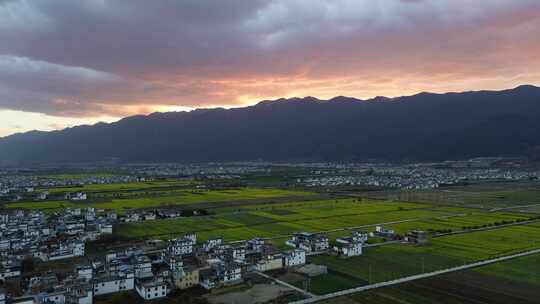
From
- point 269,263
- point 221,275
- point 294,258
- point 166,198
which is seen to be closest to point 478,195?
point 166,198

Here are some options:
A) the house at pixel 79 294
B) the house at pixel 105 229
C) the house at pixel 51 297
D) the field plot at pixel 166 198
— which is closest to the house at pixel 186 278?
the house at pixel 79 294

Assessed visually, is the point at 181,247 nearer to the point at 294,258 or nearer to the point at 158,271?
the point at 158,271

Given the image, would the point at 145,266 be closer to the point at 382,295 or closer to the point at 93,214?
the point at 382,295

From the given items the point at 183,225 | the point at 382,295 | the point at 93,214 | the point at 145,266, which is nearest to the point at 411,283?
the point at 382,295

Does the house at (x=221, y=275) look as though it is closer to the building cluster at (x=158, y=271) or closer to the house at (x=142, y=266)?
the building cluster at (x=158, y=271)

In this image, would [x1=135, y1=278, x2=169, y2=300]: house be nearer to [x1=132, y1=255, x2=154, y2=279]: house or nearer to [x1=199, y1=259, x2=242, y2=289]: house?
[x1=132, y1=255, x2=154, y2=279]: house

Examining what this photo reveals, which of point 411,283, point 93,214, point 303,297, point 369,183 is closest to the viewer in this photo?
point 303,297

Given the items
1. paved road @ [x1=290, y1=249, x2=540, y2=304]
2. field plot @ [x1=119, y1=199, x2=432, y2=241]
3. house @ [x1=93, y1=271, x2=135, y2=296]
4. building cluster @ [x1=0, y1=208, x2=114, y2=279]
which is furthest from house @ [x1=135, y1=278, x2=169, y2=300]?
field plot @ [x1=119, y1=199, x2=432, y2=241]
